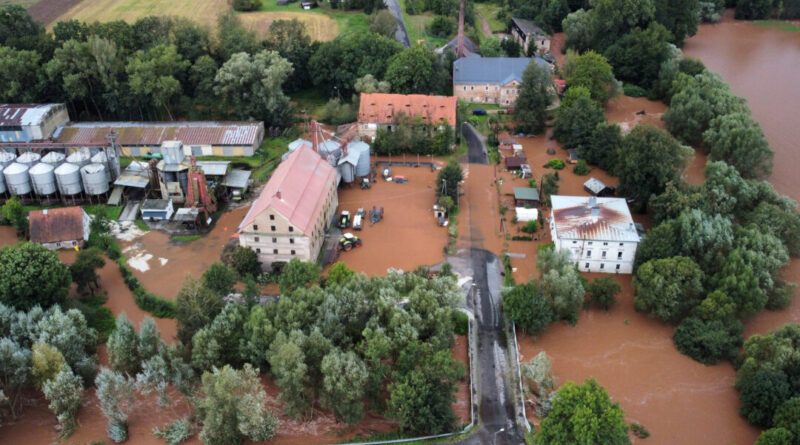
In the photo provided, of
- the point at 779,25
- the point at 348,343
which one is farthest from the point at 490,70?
the point at 779,25

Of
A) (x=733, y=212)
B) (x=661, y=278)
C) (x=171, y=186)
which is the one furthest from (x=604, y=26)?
(x=171, y=186)

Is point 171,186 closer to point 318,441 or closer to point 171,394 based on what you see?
point 171,394

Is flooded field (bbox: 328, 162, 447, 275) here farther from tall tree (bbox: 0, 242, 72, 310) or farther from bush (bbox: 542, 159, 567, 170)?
tall tree (bbox: 0, 242, 72, 310)

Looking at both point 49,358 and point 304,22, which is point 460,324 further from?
point 304,22

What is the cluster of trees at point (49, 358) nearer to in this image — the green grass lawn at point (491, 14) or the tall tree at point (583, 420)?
the tall tree at point (583, 420)

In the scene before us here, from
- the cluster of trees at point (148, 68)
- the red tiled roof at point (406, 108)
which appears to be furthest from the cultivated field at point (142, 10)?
the red tiled roof at point (406, 108)

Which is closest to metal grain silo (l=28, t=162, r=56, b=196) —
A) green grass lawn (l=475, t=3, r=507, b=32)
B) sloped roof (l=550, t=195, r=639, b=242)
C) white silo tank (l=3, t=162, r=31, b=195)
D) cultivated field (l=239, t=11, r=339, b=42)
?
white silo tank (l=3, t=162, r=31, b=195)
